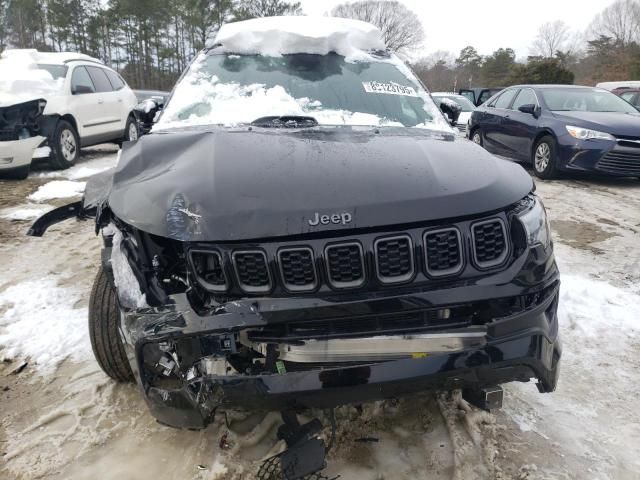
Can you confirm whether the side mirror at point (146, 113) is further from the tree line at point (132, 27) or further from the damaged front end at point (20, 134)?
the tree line at point (132, 27)

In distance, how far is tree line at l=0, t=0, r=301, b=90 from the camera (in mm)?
36156

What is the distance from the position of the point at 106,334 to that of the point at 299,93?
1.66 metres

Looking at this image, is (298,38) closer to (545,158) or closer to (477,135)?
(545,158)

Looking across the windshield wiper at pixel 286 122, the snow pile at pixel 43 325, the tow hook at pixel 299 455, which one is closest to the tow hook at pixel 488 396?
the tow hook at pixel 299 455

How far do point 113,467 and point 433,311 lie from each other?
1423 millimetres

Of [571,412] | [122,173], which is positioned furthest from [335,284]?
[571,412]

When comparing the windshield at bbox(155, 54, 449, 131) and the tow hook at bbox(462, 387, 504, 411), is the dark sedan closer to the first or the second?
the windshield at bbox(155, 54, 449, 131)

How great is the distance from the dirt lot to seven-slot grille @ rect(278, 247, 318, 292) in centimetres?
61

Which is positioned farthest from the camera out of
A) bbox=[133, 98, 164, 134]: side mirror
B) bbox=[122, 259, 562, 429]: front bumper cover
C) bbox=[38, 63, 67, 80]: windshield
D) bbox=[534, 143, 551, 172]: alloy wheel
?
bbox=[38, 63, 67, 80]: windshield

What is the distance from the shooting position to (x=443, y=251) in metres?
1.73

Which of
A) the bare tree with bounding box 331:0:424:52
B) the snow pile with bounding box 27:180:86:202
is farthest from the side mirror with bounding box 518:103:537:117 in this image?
the bare tree with bounding box 331:0:424:52

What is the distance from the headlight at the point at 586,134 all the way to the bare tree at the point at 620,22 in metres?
Answer: 54.8

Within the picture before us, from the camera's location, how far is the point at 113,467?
208 centimetres

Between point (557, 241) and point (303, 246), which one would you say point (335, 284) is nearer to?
point (303, 246)
